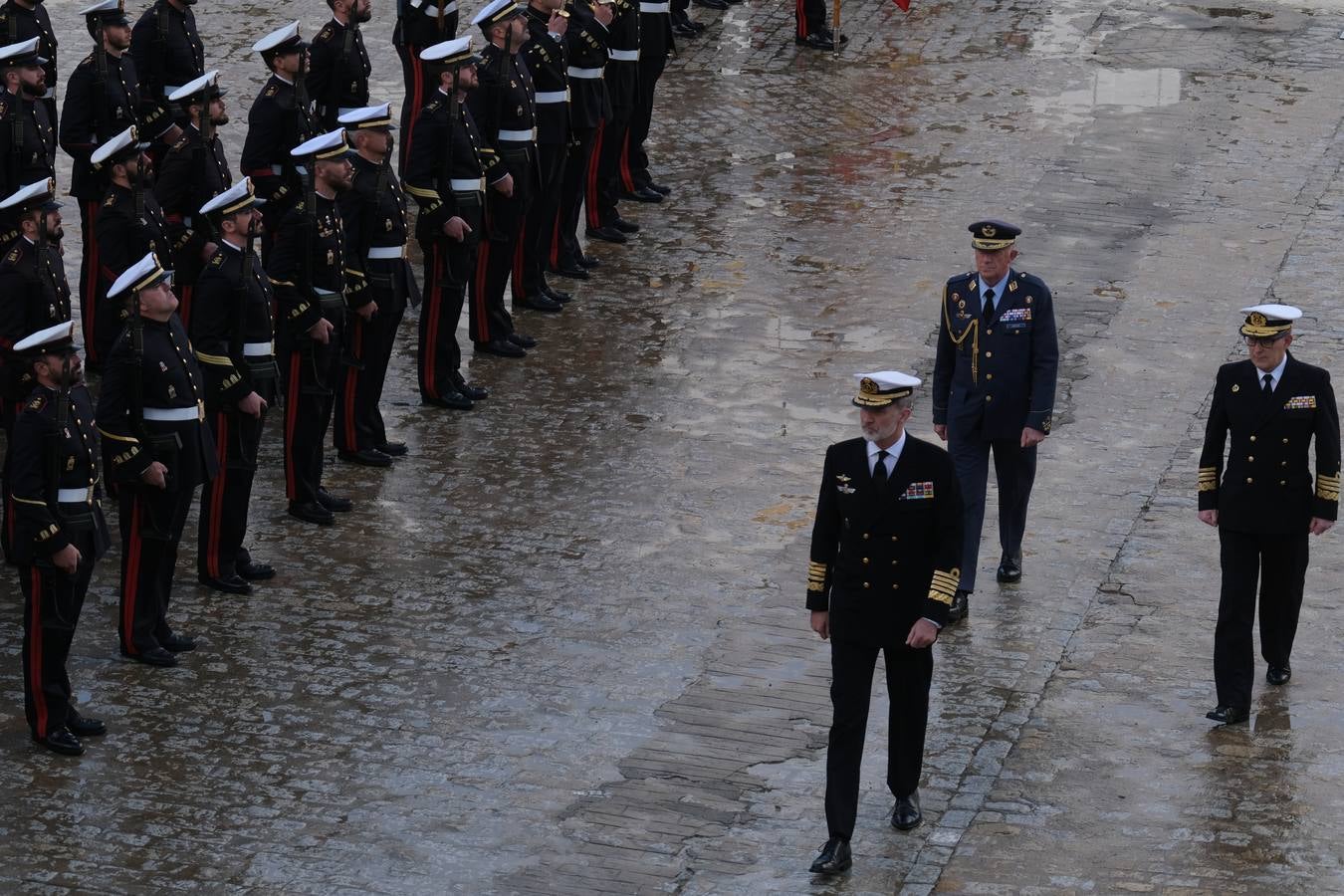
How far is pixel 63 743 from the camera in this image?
9109mm

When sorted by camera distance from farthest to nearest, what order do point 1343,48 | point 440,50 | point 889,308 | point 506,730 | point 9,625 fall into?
point 1343,48 → point 889,308 → point 440,50 → point 9,625 → point 506,730

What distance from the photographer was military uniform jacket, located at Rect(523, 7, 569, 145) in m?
13.9

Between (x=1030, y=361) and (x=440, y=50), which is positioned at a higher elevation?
(x=440, y=50)

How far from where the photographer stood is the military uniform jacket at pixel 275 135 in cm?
1291

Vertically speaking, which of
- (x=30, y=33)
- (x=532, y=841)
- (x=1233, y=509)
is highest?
(x=30, y=33)

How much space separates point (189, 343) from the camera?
1019cm

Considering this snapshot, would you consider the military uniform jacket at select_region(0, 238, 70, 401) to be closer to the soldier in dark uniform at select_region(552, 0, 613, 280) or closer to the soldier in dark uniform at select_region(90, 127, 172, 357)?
the soldier in dark uniform at select_region(90, 127, 172, 357)

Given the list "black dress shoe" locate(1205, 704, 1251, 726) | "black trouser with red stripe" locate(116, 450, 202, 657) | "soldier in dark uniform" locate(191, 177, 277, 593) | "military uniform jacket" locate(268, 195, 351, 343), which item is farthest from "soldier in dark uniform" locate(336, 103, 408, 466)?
"black dress shoe" locate(1205, 704, 1251, 726)

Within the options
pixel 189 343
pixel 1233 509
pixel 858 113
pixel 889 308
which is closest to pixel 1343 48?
pixel 858 113

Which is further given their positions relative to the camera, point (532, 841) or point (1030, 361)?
point (1030, 361)

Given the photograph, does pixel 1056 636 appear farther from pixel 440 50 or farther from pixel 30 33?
pixel 30 33

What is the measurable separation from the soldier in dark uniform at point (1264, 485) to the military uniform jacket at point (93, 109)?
6.71 metres

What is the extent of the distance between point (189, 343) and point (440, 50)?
3.25 meters

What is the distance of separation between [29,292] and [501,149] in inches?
139
